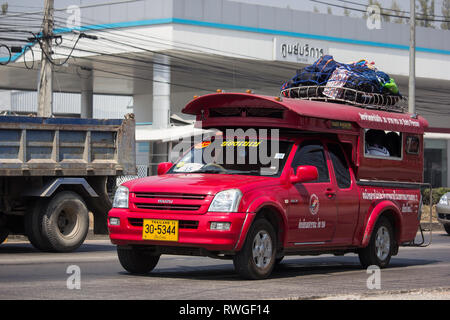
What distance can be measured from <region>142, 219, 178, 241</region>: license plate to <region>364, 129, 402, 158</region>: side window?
3.72 meters

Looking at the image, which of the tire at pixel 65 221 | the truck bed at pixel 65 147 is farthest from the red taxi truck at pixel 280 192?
the tire at pixel 65 221

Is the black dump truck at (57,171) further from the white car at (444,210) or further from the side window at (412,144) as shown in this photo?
the white car at (444,210)

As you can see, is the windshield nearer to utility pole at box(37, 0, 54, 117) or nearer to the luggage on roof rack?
the luggage on roof rack

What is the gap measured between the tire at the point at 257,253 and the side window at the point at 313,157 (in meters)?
1.22

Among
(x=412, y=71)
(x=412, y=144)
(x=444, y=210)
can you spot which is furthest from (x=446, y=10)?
(x=412, y=144)

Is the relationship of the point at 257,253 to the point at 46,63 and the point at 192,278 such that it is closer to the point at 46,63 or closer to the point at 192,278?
the point at 192,278

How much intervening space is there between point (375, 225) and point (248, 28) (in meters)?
34.6

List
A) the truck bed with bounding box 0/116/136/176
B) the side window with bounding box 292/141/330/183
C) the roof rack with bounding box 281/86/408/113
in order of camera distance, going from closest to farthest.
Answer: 1. the side window with bounding box 292/141/330/183
2. the roof rack with bounding box 281/86/408/113
3. the truck bed with bounding box 0/116/136/176

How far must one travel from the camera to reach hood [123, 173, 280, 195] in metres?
10.2

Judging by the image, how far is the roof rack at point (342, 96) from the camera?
13.0m

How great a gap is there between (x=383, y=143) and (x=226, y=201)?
4.08 metres

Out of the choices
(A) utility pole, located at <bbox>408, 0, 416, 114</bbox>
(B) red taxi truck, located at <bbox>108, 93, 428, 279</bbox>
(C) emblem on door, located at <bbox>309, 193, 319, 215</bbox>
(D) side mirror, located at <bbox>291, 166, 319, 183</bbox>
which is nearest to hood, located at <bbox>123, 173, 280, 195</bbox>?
(B) red taxi truck, located at <bbox>108, 93, 428, 279</bbox>
